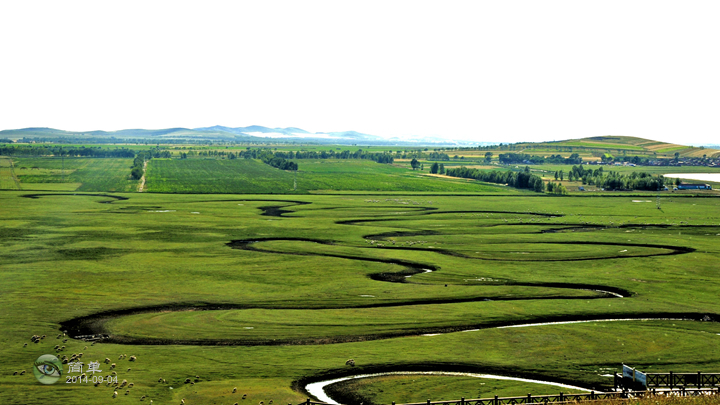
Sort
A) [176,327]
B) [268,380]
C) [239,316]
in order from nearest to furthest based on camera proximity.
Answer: [268,380] → [176,327] → [239,316]

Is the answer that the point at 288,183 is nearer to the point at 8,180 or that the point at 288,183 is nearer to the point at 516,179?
the point at 516,179

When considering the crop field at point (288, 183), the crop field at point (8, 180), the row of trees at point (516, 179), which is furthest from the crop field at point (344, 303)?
the row of trees at point (516, 179)

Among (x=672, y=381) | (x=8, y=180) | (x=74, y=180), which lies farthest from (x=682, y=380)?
(x=8, y=180)

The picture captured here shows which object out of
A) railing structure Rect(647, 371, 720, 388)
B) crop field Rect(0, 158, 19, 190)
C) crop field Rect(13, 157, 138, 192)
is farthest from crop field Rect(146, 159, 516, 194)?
railing structure Rect(647, 371, 720, 388)

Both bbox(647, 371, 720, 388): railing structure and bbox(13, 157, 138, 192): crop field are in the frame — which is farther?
bbox(13, 157, 138, 192): crop field

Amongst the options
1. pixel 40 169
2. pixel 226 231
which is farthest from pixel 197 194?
pixel 40 169

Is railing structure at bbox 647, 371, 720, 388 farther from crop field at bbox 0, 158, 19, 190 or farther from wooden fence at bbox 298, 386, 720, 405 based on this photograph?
crop field at bbox 0, 158, 19, 190

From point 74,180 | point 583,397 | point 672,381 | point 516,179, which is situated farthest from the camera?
point 516,179

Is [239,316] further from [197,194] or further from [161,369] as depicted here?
[197,194]
